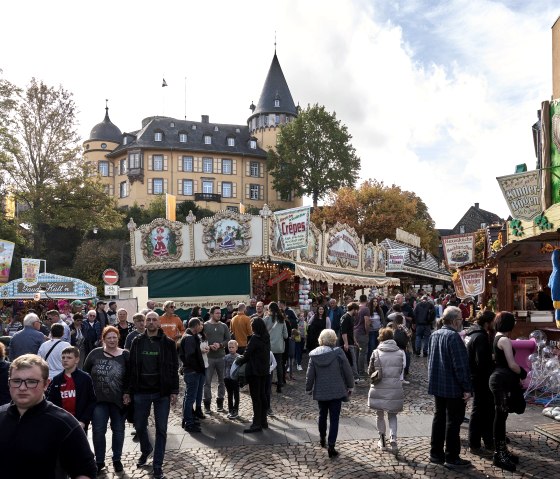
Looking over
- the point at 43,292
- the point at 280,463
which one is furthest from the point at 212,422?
the point at 43,292

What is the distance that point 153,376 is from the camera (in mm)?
5949

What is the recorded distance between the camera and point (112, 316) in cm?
1505

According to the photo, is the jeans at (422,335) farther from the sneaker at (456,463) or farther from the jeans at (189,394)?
the sneaker at (456,463)

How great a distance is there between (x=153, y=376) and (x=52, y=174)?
32.3m

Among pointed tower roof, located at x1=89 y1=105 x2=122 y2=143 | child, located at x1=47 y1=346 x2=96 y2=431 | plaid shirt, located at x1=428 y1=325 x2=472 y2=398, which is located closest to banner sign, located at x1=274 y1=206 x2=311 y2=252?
plaid shirt, located at x1=428 y1=325 x2=472 y2=398

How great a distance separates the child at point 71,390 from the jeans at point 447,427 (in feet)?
12.6

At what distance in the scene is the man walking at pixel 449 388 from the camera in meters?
5.96

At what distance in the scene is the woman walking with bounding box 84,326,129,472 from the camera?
236 inches

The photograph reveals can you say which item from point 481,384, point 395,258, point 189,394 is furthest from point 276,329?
point 395,258

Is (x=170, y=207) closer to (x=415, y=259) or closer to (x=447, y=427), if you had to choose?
(x=447, y=427)

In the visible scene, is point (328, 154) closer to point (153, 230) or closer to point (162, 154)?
point (162, 154)

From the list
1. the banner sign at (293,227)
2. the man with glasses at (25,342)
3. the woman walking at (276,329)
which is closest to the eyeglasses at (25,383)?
the man with glasses at (25,342)

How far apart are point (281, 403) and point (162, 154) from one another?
2384 inches

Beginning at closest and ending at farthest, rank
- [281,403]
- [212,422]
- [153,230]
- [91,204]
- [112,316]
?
[212,422]
[281,403]
[112,316]
[153,230]
[91,204]
